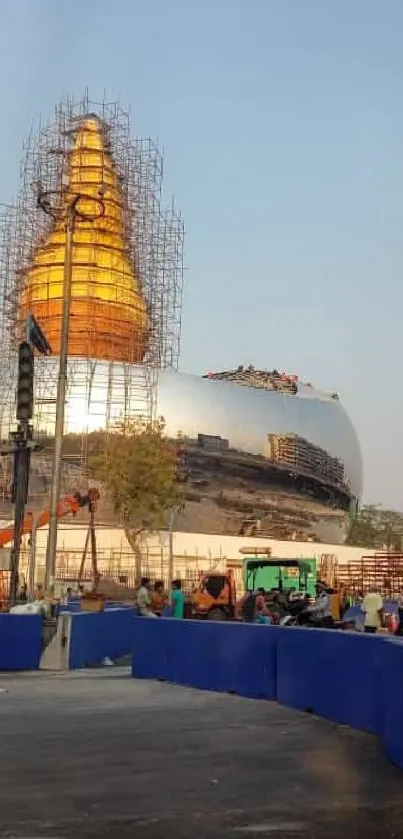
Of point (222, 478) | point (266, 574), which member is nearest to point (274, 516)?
point (222, 478)

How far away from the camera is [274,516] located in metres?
73.0

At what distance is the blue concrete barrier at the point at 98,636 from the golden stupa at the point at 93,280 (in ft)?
159

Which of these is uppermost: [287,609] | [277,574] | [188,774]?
[277,574]

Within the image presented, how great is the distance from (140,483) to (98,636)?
35703 mm

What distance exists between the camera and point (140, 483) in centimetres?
5647

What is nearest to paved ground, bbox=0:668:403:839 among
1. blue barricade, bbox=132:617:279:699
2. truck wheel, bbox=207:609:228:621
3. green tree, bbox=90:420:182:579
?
blue barricade, bbox=132:617:279:699

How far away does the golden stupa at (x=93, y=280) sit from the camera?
72.0 meters

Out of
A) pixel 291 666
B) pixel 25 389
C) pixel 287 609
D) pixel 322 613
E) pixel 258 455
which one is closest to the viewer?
pixel 291 666

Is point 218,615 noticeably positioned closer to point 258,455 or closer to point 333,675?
point 333,675

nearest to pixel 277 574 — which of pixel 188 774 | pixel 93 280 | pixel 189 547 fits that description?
pixel 188 774

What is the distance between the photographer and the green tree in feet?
185

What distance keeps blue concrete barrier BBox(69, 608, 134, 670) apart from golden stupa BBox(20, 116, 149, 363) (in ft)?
159

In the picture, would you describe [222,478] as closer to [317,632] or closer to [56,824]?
Result: [317,632]

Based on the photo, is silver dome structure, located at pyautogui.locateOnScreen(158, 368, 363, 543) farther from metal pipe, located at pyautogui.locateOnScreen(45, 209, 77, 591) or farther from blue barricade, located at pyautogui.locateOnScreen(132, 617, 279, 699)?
blue barricade, located at pyautogui.locateOnScreen(132, 617, 279, 699)
